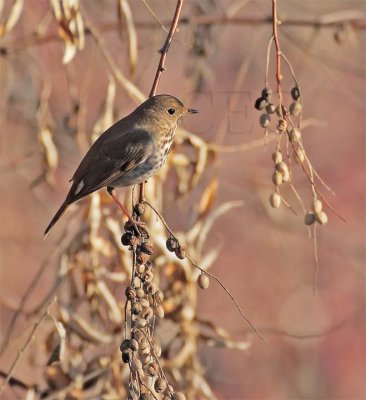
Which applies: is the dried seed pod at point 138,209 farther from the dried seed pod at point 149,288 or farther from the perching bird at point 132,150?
the dried seed pod at point 149,288

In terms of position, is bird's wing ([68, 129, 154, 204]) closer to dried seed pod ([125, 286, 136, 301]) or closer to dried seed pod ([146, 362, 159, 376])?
dried seed pod ([125, 286, 136, 301])

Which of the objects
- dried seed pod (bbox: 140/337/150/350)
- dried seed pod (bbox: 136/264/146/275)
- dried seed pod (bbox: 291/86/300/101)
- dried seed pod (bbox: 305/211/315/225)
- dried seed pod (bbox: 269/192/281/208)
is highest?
dried seed pod (bbox: 291/86/300/101)

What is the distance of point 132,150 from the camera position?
9.58 ft

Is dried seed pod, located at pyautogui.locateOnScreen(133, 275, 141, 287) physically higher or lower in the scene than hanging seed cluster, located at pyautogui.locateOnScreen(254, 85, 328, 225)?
lower

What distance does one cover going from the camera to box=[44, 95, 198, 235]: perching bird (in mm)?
2889

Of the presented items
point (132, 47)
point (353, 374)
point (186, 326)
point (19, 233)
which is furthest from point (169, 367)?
point (353, 374)

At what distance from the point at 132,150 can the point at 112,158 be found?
0.21ft

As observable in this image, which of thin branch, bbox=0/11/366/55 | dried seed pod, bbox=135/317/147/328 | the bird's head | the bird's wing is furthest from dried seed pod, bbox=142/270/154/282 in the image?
thin branch, bbox=0/11/366/55

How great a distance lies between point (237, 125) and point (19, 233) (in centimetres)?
182

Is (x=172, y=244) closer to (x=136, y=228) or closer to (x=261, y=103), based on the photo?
(x=136, y=228)

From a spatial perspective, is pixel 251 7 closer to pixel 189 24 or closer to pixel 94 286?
pixel 189 24

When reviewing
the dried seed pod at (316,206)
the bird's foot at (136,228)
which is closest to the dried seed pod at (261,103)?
the dried seed pod at (316,206)

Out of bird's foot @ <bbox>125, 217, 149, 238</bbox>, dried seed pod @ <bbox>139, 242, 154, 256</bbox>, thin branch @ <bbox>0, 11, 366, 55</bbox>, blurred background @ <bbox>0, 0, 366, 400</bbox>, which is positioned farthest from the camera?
blurred background @ <bbox>0, 0, 366, 400</bbox>

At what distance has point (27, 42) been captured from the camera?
3.73 meters
